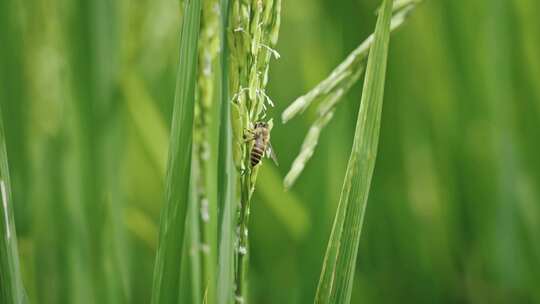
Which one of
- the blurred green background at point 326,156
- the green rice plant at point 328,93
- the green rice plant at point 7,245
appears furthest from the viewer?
the blurred green background at point 326,156

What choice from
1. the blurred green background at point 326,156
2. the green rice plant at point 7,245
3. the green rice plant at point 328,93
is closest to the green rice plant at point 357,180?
the green rice plant at point 328,93

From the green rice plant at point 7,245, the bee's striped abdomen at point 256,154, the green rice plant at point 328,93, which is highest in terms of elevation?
the green rice plant at point 328,93

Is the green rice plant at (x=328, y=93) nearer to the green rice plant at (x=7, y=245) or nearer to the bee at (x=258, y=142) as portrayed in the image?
the bee at (x=258, y=142)

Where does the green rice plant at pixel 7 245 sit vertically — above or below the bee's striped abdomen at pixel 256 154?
below

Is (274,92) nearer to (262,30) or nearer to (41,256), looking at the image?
(41,256)

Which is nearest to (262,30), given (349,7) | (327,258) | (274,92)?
(327,258)

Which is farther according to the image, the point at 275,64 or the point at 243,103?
the point at 275,64
